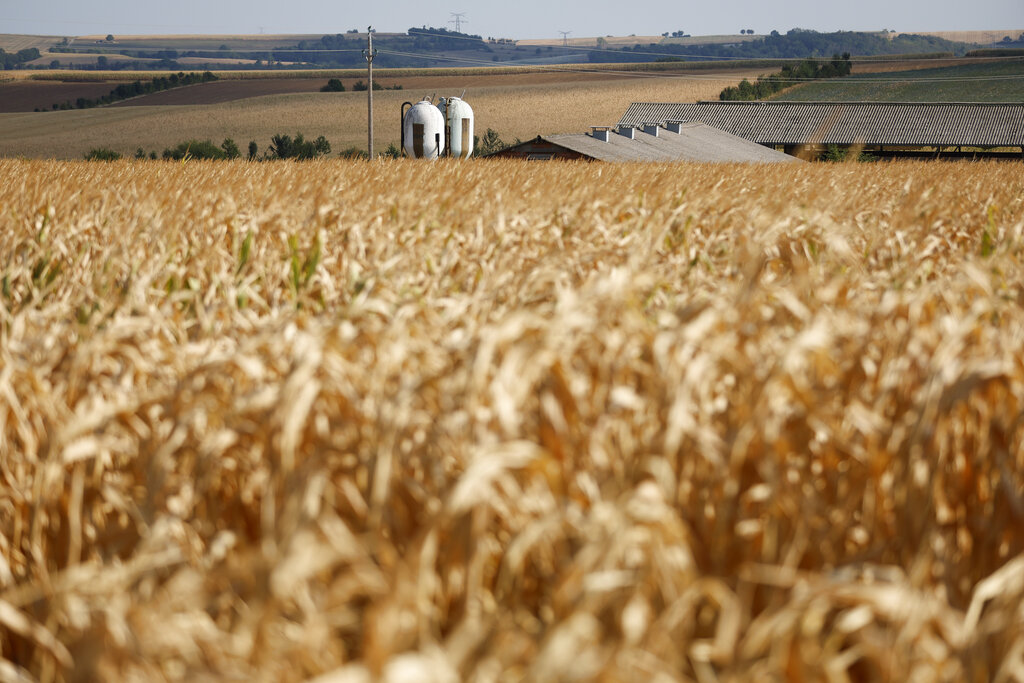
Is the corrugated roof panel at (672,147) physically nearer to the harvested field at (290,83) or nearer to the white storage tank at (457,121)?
the white storage tank at (457,121)

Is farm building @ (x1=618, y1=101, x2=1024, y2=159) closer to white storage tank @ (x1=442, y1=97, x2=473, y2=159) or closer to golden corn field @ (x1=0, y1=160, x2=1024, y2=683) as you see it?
white storage tank @ (x1=442, y1=97, x2=473, y2=159)

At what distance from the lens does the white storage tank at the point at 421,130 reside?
28.7 metres

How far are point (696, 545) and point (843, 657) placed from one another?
17.4 inches

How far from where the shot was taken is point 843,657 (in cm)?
143

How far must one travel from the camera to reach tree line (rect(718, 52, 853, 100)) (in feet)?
286

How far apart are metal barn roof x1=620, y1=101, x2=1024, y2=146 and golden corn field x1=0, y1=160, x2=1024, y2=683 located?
174ft

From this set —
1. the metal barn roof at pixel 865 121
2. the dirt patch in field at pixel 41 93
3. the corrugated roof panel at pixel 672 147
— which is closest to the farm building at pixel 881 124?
the metal barn roof at pixel 865 121

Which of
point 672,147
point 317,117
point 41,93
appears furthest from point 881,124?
point 41,93

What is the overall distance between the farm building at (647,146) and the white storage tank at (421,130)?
236 cm

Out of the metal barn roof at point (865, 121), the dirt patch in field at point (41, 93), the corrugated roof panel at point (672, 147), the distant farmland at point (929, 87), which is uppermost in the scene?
the distant farmland at point (929, 87)

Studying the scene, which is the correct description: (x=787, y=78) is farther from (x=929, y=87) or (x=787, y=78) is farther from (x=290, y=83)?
(x=290, y=83)

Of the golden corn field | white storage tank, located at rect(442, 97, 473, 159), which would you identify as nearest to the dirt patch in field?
white storage tank, located at rect(442, 97, 473, 159)

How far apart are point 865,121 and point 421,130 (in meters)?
35.8

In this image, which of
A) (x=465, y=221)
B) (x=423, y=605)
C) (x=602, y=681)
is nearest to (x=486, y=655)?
(x=423, y=605)
